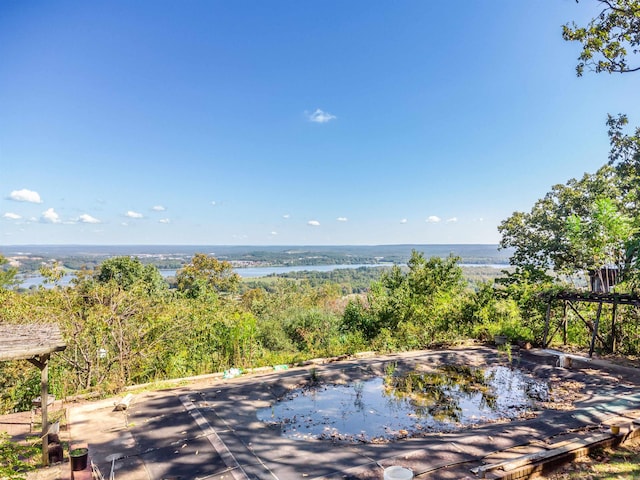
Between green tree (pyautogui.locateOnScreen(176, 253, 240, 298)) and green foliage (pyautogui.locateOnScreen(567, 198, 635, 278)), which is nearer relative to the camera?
green foliage (pyautogui.locateOnScreen(567, 198, 635, 278))

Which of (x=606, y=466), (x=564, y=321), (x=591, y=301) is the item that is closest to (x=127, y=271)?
(x=564, y=321)

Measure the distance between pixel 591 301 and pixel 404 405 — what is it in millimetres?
4457

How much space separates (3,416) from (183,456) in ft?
11.1

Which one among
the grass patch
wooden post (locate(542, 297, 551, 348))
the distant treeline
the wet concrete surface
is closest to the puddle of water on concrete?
the wet concrete surface

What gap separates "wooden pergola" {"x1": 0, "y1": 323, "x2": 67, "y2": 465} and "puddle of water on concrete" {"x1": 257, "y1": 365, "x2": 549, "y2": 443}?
241 centimetres

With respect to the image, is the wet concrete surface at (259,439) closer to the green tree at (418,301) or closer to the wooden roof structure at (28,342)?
the wooden roof structure at (28,342)

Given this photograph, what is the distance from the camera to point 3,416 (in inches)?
199

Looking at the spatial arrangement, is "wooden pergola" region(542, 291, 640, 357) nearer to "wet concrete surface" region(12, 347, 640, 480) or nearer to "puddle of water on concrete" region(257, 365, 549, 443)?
"wet concrete surface" region(12, 347, 640, 480)

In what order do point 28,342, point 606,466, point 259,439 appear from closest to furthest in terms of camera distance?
point 606,466 < point 28,342 < point 259,439

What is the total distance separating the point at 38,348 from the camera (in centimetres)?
340

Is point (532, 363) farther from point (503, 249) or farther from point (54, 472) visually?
point (54, 472)

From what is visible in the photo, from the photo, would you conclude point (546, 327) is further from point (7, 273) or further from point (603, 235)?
point (7, 273)

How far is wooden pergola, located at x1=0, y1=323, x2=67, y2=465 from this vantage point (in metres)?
3.32

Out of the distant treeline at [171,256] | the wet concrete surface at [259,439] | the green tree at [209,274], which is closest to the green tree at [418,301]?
the distant treeline at [171,256]
